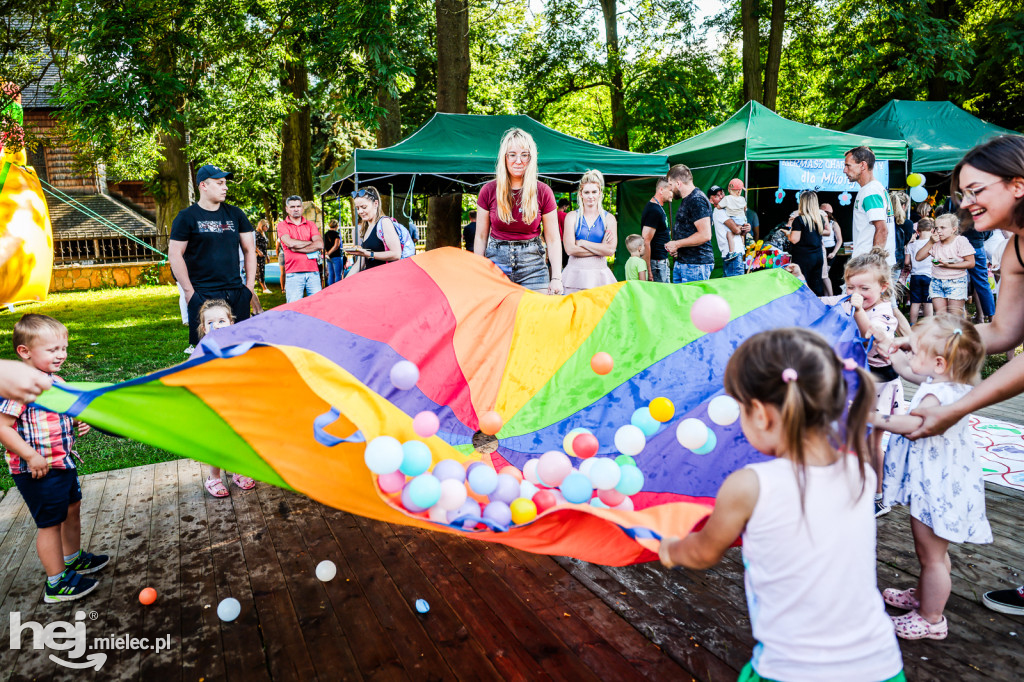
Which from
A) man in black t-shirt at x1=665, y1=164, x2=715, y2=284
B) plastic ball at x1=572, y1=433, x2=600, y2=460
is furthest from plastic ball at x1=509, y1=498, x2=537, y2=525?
man in black t-shirt at x1=665, y1=164, x2=715, y2=284

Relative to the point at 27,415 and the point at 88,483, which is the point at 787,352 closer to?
the point at 27,415

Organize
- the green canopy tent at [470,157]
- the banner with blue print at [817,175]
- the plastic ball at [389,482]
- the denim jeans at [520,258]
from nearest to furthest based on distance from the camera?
the plastic ball at [389,482], the denim jeans at [520,258], the green canopy tent at [470,157], the banner with blue print at [817,175]

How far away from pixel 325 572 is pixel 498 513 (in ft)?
3.15

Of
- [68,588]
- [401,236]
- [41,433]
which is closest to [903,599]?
[68,588]

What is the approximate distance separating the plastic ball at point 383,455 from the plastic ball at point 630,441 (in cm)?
89

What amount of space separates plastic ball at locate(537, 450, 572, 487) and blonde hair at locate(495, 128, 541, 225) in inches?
79.5

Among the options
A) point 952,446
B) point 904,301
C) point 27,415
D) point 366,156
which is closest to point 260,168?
point 366,156

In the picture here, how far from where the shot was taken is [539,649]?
7.35ft

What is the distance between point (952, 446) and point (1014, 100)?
53.4 ft

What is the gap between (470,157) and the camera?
809cm

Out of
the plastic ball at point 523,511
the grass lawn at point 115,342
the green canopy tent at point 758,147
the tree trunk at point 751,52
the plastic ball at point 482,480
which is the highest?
the tree trunk at point 751,52

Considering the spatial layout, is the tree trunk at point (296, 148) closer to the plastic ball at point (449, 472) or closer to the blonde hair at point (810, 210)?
the blonde hair at point (810, 210)

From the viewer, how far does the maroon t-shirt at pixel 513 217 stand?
4.04m

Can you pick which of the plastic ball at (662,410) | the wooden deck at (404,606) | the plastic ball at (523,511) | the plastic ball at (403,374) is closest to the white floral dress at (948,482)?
the wooden deck at (404,606)
